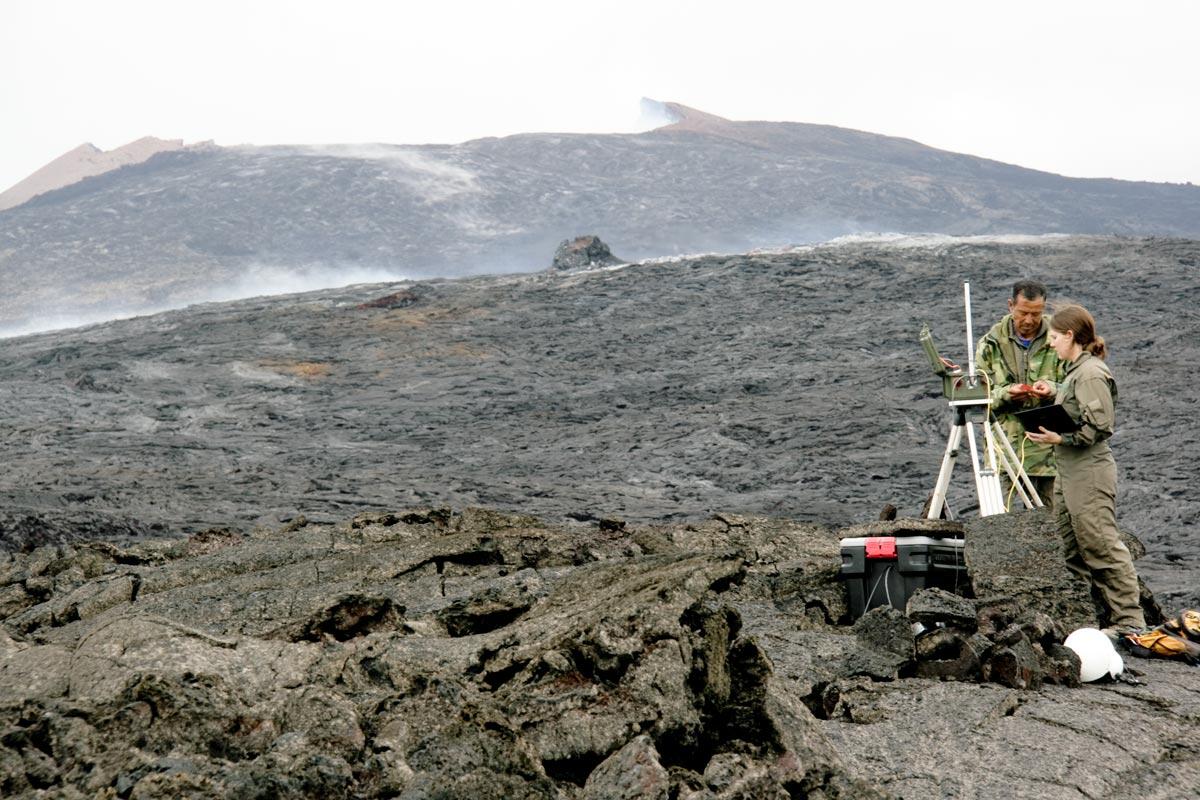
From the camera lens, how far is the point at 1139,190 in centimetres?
6444

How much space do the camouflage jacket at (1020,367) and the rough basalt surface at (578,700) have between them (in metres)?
0.97

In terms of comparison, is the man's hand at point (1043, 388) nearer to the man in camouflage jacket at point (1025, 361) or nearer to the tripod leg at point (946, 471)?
the man in camouflage jacket at point (1025, 361)

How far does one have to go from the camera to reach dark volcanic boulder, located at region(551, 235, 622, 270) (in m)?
29.7

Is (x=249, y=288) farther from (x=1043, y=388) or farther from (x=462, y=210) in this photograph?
Result: (x=1043, y=388)

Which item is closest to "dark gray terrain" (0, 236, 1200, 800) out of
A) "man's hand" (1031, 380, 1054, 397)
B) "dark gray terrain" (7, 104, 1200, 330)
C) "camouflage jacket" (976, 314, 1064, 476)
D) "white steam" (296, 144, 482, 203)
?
"man's hand" (1031, 380, 1054, 397)

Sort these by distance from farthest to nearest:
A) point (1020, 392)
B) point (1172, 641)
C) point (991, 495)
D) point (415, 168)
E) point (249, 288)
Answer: point (415, 168) → point (249, 288) → point (991, 495) → point (1020, 392) → point (1172, 641)

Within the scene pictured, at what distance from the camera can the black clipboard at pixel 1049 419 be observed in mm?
5887

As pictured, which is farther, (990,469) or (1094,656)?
(990,469)

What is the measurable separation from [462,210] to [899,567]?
171 feet

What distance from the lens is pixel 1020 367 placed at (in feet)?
22.5

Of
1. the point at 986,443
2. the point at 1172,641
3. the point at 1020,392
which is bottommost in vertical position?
the point at 1172,641

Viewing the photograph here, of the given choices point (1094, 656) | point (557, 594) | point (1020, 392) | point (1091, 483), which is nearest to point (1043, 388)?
point (1020, 392)

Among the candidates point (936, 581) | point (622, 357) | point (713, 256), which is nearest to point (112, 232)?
point (713, 256)

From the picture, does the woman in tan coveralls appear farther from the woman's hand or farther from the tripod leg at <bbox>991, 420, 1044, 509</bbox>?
the tripod leg at <bbox>991, 420, 1044, 509</bbox>
